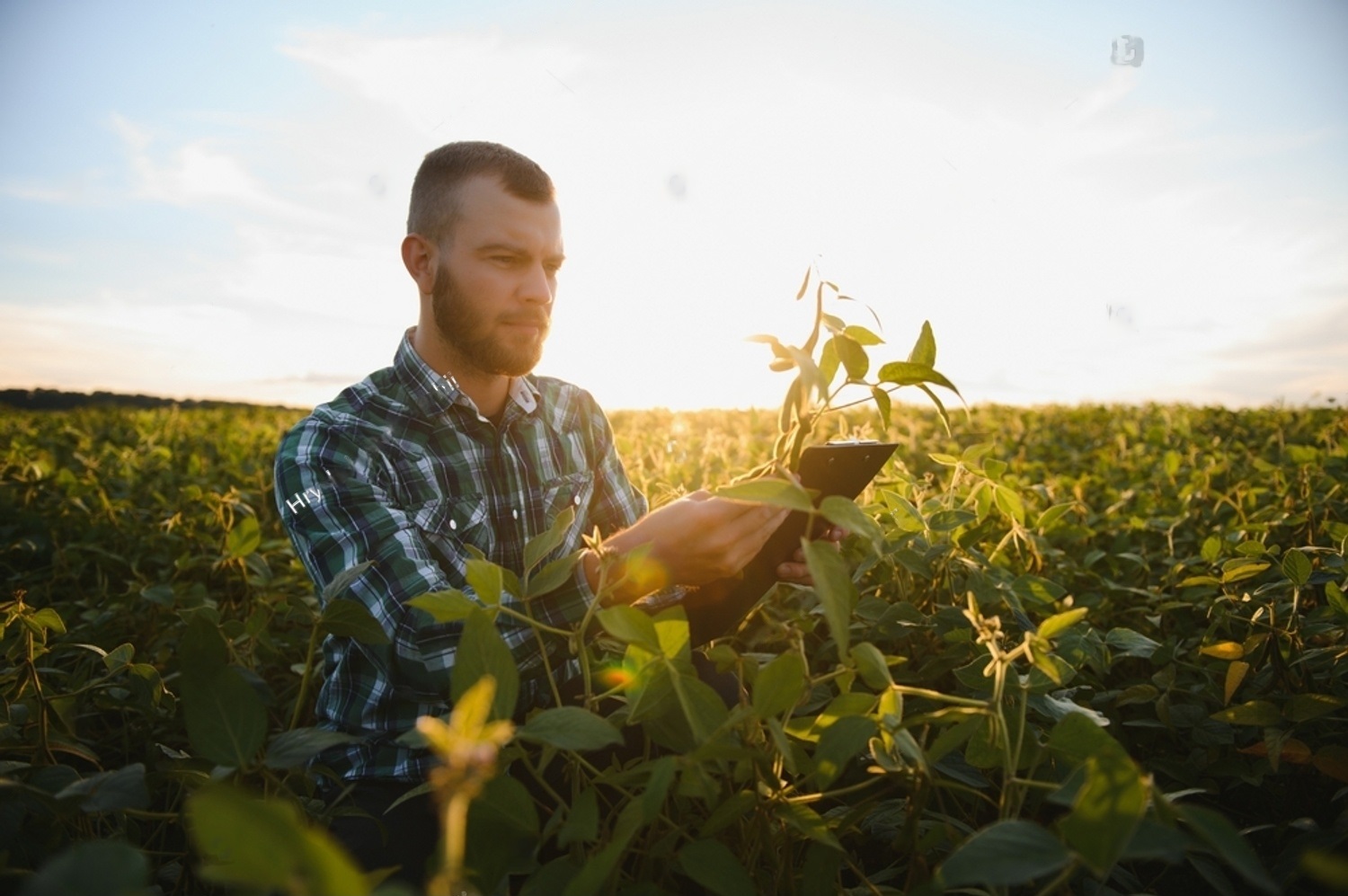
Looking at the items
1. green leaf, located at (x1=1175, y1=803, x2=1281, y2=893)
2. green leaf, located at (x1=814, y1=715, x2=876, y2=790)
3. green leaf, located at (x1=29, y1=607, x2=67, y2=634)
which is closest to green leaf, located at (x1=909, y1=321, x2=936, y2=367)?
green leaf, located at (x1=814, y1=715, x2=876, y2=790)

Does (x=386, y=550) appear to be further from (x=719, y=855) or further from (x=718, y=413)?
(x=718, y=413)

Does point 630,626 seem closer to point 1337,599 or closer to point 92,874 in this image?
point 92,874

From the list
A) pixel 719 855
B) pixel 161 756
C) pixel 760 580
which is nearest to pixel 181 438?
pixel 161 756

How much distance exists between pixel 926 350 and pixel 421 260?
77.8 inches

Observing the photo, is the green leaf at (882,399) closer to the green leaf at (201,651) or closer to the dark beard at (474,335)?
the green leaf at (201,651)

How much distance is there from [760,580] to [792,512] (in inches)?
7.3

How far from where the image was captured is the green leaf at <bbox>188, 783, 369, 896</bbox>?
0.44 meters

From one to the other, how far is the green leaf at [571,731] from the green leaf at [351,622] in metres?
0.39

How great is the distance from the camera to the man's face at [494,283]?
244 cm

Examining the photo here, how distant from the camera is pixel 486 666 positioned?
2.74 ft

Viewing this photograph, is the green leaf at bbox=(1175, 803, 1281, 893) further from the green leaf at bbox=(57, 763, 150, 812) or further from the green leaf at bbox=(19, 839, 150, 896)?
the green leaf at bbox=(57, 763, 150, 812)

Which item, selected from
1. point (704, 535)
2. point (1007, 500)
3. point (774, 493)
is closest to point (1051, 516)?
point (1007, 500)

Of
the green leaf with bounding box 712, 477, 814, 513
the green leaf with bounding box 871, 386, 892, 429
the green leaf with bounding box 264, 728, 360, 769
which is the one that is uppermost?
the green leaf with bounding box 871, 386, 892, 429

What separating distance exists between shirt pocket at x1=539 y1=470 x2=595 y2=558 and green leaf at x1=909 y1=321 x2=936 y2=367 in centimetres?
155
